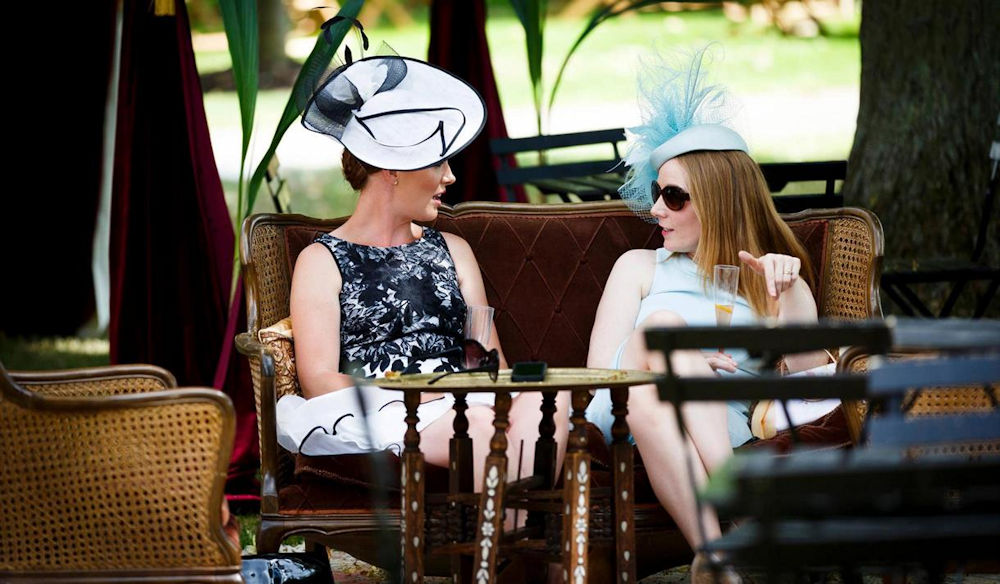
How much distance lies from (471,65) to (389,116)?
141cm

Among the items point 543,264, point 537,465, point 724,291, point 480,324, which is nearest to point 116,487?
point 480,324

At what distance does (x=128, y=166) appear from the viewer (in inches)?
197

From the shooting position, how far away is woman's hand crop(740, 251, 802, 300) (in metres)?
3.99

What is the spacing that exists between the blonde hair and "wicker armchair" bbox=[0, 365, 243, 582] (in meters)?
1.66

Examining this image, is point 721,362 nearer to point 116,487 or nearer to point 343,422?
point 343,422

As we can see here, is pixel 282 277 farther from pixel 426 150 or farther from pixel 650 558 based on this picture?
pixel 650 558

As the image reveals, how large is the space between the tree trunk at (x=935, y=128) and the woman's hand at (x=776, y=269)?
2818 mm

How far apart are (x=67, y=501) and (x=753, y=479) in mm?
1835

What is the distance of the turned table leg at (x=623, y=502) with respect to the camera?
3.36 m

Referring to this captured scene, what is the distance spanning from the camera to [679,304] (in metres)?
4.22

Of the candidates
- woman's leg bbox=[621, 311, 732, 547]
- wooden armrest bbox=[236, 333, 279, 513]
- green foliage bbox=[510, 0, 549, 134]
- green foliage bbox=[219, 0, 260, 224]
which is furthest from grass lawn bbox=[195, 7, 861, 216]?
woman's leg bbox=[621, 311, 732, 547]

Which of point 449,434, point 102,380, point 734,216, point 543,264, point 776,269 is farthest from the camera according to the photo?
point 543,264

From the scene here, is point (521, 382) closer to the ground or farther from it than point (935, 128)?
closer to the ground

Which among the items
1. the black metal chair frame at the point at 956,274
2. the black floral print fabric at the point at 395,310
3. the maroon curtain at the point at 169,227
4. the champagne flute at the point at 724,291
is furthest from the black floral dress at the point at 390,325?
the black metal chair frame at the point at 956,274
